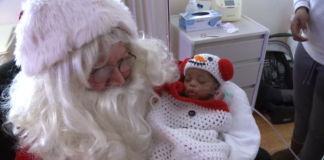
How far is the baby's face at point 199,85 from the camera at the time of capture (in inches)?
34.2

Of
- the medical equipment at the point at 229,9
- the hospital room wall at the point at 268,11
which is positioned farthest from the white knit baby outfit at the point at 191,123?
the hospital room wall at the point at 268,11

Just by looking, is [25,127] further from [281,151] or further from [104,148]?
[281,151]

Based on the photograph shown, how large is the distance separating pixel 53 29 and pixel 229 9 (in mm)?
1289

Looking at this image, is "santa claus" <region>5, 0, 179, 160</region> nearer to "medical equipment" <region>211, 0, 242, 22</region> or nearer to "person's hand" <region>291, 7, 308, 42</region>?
"person's hand" <region>291, 7, 308, 42</region>

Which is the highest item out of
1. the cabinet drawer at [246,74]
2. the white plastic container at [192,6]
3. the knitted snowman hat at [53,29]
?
the knitted snowman hat at [53,29]

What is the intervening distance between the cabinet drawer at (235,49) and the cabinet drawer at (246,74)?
6cm

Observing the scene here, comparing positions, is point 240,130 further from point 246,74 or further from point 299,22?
point 246,74

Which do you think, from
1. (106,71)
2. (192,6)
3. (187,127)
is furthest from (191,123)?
(192,6)

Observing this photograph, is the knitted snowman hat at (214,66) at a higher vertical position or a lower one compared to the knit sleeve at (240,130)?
higher

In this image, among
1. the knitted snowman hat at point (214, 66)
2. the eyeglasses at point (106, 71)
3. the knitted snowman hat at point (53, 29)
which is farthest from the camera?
the knitted snowman hat at point (214, 66)

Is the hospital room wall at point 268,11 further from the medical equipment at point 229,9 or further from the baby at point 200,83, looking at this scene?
the baby at point 200,83

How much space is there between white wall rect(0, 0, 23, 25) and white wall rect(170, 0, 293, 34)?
1602 millimetres

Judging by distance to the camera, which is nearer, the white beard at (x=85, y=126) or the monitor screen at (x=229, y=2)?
the white beard at (x=85, y=126)

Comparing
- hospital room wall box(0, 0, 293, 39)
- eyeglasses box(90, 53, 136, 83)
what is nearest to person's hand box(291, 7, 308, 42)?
eyeglasses box(90, 53, 136, 83)
